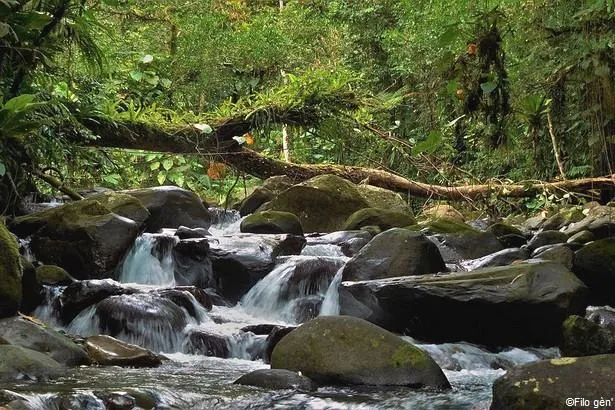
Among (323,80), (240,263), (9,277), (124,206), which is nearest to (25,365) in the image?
(9,277)

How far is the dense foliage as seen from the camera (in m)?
5.15

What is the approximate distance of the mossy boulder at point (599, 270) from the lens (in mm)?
6078

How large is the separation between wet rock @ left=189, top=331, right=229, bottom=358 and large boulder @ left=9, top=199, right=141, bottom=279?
1.71 meters

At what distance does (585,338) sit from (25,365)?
364 cm

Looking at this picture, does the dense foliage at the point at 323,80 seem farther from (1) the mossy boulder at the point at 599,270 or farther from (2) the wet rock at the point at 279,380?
(2) the wet rock at the point at 279,380

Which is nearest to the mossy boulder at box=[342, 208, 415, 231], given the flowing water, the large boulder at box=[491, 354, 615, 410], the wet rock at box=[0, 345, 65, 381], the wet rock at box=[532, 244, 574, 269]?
the flowing water

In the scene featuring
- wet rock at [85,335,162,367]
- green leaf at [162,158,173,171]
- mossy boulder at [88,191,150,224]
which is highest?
green leaf at [162,158,173,171]

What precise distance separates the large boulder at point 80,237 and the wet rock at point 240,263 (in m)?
0.99

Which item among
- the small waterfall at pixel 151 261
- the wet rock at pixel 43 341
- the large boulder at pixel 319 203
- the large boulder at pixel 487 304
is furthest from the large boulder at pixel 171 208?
the large boulder at pixel 487 304

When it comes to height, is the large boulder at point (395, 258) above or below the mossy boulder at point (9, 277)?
below

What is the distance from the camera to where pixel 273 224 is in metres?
8.99

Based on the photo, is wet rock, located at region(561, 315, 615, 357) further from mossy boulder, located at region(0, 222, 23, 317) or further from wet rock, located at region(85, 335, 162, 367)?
mossy boulder, located at region(0, 222, 23, 317)

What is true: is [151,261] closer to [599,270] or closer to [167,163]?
[167,163]

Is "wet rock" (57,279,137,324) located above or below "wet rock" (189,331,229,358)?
above
